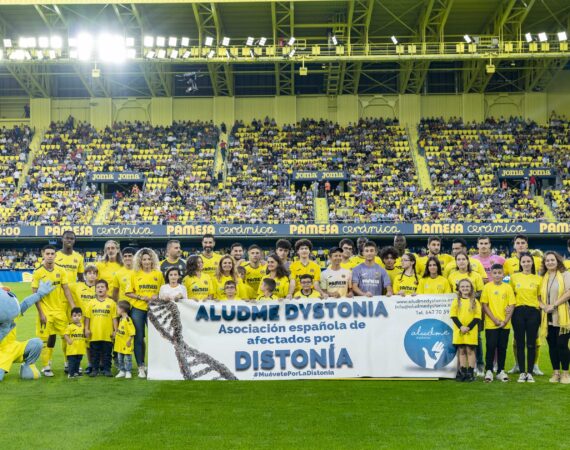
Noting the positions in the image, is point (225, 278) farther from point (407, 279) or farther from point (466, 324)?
point (466, 324)

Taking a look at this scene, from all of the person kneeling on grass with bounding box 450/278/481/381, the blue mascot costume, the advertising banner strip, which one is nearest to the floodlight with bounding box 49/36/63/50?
the advertising banner strip

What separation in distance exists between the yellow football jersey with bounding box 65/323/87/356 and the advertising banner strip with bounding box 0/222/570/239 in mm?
30019

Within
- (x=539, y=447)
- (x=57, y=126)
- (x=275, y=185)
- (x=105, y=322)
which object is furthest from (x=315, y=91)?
(x=539, y=447)

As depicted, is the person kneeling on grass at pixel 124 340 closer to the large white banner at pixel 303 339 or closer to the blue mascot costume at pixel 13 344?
the large white banner at pixel 303 339

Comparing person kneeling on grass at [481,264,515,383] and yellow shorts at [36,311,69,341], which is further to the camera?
yellow shorts at [36,311,69,341]

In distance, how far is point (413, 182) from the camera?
147 feet

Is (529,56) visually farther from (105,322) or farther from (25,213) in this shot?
(105,322)

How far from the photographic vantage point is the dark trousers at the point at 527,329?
1059cm

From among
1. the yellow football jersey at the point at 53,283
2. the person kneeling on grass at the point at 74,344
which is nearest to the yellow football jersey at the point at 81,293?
the yellow football jersey at the point at 53,283

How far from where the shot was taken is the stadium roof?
41594 millimetres

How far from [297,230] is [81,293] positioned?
99.5ft

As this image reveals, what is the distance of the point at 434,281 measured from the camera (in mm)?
10969

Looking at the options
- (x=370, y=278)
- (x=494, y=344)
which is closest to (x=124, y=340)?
(x=370, y=278)

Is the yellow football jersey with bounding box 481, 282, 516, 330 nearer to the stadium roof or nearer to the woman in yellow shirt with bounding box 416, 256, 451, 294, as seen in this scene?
the woman in yellow shirt with bounding box 416, 256, 451, 294
